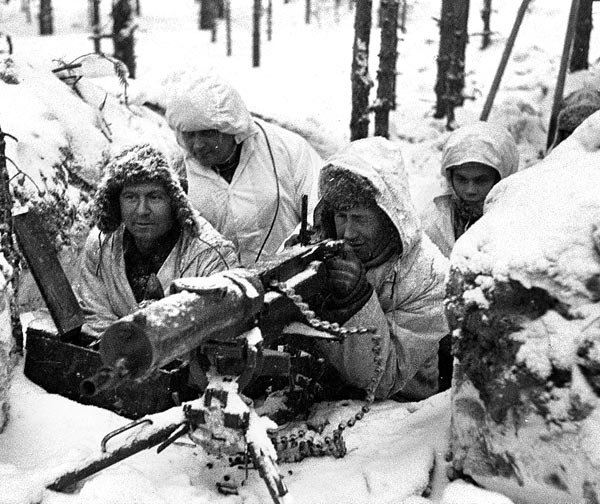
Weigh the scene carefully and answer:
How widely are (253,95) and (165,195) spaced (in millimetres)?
18296

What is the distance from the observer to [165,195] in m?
3.47

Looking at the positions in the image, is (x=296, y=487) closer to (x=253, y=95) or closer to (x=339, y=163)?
(x=339, y=163)

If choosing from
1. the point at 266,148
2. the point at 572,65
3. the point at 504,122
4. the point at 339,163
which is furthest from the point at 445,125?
the point at 339,163

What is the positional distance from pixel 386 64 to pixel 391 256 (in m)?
7.17

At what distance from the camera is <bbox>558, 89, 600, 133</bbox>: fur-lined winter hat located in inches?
232

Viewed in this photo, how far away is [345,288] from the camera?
266 centimetres

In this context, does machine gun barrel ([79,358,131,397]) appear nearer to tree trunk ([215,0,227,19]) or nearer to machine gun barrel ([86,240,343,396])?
machine gun barrel ([86,240,343,396])

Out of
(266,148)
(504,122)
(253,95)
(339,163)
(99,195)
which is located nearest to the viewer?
(339,163)

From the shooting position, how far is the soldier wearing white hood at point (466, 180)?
4496 millimetres

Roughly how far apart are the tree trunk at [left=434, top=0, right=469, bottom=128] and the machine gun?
37.9 ft

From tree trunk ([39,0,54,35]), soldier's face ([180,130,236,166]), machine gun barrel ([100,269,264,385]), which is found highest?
machine gun barrel ([100,269,264,385])

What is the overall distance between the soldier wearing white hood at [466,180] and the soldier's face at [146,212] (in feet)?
6.00

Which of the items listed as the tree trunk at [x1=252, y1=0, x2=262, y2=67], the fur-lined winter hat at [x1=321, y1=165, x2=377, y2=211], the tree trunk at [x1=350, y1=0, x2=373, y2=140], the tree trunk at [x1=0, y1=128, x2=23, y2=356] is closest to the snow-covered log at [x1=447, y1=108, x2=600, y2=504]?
the fur-lined winter hat at [x1=321, y1=165, x2=377, y2=211]

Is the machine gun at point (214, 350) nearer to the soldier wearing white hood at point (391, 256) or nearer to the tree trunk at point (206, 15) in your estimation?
the soldier wearing white hood at point (391, 256)
